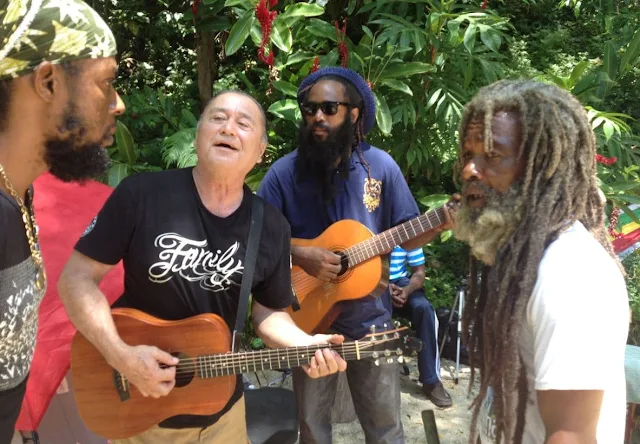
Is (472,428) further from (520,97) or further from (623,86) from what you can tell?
(623,86)

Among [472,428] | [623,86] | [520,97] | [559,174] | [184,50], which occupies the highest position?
[184,50]

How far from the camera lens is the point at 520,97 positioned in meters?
1.45

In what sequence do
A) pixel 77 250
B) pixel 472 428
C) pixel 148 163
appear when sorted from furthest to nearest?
pixel 148 163 → pixel 77 250 → pixel 472 428

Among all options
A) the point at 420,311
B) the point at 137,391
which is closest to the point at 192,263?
the point at 137,391

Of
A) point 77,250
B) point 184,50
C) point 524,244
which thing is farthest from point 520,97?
point 184,50

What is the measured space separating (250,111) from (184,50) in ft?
19.9

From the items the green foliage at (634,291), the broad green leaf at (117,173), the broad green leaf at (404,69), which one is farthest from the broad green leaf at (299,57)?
the green foliage at (634,291)

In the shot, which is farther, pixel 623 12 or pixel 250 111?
pixel 623 12

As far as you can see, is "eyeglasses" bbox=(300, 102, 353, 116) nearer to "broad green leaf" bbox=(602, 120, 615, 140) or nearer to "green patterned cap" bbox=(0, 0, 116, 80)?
"green patterned cap" bbox=(0, 0, 116, 80)

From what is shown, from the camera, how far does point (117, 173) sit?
415 cm

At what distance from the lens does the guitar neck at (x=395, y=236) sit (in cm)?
284

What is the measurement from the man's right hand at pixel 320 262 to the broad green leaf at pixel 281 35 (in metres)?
1.71

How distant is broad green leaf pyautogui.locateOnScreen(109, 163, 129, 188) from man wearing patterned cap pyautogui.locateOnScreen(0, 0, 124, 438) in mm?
2741

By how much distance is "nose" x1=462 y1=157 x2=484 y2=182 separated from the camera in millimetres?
1476
